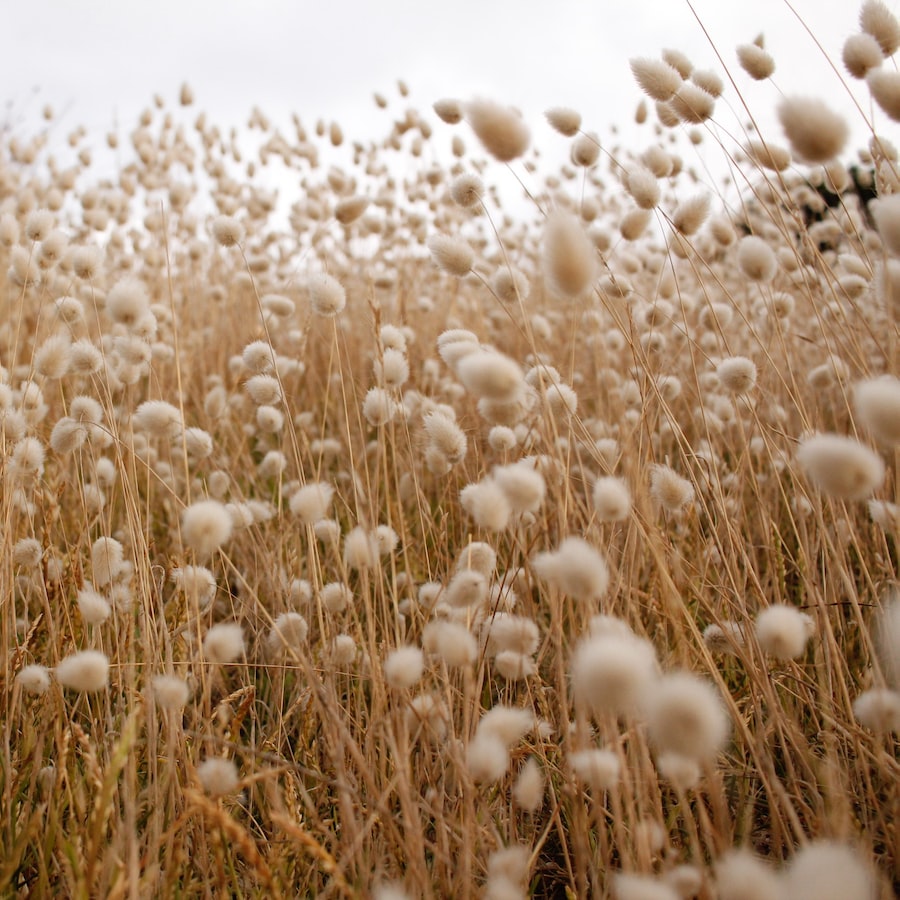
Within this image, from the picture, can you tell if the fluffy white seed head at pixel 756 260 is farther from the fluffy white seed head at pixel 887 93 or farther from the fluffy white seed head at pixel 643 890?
the fluffy white seed head at pixel 643 890

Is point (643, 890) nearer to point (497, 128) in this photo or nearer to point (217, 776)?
point (217, 776)

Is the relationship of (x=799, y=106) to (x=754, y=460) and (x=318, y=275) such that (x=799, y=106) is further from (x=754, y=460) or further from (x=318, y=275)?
(x=754, y=460)

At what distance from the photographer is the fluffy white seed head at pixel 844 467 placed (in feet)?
2.26

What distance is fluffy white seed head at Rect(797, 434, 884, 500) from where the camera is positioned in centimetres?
69

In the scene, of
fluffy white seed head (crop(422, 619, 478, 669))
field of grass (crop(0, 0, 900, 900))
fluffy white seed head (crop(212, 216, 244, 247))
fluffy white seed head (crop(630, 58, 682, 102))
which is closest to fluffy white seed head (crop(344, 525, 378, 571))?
field of grass (crop(0, 0, 900, 900))

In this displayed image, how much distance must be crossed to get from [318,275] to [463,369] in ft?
2.00

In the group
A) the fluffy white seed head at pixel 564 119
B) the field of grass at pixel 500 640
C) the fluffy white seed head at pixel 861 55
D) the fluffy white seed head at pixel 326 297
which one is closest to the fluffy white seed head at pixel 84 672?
the field of grass at pixel 500 640

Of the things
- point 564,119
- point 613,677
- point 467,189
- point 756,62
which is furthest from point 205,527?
point 756,62

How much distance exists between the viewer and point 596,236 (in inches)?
66.9

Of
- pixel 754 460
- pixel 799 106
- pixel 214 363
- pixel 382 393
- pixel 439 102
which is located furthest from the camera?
pixel 214 363

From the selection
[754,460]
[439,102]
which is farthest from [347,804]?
[754,460]

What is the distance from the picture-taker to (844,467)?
0.69 meters

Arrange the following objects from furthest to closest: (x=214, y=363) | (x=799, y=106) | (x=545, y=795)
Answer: (x=214, y=363), (x=545, y=795), (x=799, y=106)

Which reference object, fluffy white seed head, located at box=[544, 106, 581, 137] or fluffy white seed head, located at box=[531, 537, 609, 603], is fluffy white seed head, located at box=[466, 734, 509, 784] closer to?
fluffy white seed head, located at box=[531, 537, 609, 603]
